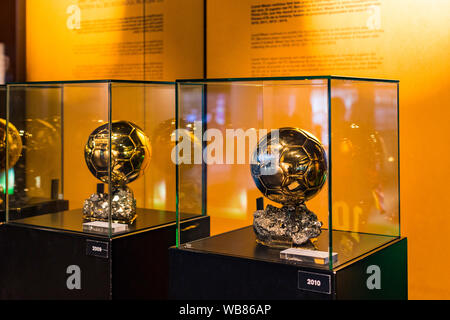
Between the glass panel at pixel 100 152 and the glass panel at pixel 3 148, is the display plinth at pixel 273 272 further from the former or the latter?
the glass panel at pixel 3 148

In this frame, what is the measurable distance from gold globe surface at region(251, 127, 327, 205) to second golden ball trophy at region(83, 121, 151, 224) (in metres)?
0.71

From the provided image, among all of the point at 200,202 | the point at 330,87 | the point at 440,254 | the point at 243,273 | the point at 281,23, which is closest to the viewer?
the point at 330,87

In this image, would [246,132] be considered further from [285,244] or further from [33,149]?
[33,149]

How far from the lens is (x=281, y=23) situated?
316cm

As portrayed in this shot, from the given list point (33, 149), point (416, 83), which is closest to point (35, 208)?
point (33, 149)

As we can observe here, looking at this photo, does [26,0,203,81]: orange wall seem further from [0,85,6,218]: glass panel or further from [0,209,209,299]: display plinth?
[0,209,209,299]: display plinth

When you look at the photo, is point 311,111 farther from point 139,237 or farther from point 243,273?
point 139,237

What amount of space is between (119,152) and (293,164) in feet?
2.79

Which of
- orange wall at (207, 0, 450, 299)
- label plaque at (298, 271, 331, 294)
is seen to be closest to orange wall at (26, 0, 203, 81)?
orange wall at (207, 0, 450, 299)

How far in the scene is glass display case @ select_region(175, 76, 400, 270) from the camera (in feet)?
6.21

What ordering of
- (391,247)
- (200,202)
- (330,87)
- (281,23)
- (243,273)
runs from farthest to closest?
1. (281,23)
2. (200,202)
3. (391,247)
4. (243,273)
5. (330,87)

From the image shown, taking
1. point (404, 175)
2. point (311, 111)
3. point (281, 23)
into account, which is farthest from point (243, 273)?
point (281, 23)
